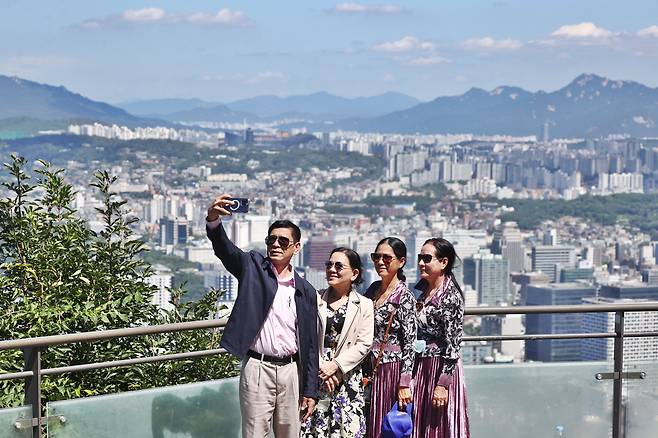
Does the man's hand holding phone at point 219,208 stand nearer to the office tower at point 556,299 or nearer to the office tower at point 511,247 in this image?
the office tower at point 556,299

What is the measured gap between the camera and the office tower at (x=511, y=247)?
109 meters

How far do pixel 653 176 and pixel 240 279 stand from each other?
170973 mm

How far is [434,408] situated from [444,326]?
0.27 metres

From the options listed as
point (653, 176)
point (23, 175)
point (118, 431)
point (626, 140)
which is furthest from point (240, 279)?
point (626, 140)

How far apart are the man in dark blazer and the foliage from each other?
1.41 m

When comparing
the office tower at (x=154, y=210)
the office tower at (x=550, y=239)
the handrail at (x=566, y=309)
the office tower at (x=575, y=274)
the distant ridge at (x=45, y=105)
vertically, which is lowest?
the office tower at (x=575, y=274)

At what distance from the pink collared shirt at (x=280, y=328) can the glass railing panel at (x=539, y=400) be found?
963mm

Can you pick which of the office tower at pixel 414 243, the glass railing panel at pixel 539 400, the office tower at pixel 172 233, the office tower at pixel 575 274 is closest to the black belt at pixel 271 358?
the glass railing panel at pixel 539 400

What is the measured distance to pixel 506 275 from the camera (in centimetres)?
10244

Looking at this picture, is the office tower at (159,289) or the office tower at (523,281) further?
the office tower at (523,281)

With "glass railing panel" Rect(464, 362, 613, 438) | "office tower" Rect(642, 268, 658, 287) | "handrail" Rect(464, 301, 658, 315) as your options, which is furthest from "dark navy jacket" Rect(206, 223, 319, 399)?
"office tower" Rect(642, 268, 658, 287)

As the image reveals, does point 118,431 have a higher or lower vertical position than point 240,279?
lower

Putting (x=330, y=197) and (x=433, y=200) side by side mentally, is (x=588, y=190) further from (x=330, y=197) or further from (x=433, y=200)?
(x=330, y=197)

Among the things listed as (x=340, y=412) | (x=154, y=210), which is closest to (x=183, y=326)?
(x=340, y=412)
